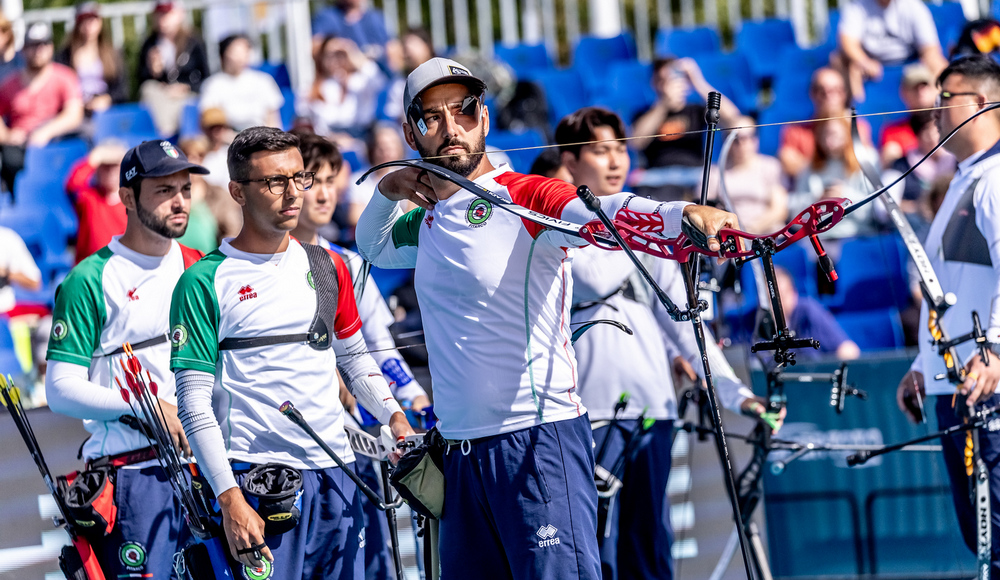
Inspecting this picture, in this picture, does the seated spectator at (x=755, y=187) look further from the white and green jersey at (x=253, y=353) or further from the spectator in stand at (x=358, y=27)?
the spectator in stand at (x=358, y=27)

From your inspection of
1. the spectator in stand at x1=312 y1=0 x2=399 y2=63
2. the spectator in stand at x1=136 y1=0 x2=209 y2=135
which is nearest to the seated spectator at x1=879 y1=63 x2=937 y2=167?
the spectator in stand at x1=312 y1=0 x2=399 y2=63

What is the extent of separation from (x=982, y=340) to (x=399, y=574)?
6.74 ft

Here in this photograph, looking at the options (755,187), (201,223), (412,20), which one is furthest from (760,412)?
(412,20)

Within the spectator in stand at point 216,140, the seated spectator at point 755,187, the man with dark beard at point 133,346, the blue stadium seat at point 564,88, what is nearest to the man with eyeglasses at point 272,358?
the man with dark beard at point 133,346

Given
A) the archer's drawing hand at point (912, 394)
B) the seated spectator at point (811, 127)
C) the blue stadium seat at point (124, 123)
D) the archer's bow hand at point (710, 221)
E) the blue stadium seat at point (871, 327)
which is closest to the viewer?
the archer's bow hand at point (710, 221)

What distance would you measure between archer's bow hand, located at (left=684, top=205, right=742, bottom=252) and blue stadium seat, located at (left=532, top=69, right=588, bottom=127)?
27.0 feet

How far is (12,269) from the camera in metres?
7.00

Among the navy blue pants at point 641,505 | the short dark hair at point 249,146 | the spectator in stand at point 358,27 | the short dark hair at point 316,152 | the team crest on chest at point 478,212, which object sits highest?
the spectator in stand at point 358,27

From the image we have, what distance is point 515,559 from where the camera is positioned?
2836 mm

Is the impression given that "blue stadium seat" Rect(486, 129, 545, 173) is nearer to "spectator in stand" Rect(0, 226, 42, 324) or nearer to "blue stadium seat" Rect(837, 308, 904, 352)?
"blue stadium seat" Rect(837, 308, 904, 352)

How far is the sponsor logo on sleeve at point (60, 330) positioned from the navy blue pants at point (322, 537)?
868 millimetres

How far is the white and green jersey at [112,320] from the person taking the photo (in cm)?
380

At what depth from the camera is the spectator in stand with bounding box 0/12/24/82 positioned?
9789mm

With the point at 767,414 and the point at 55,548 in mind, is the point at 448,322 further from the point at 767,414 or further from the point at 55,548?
the point at 55,548
